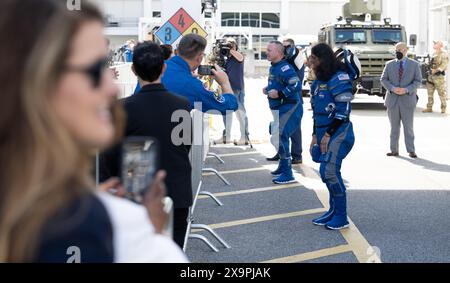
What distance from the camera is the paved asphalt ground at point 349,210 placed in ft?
21.4

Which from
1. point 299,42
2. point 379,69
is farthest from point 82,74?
point 299,42

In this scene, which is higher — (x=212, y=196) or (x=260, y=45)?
(x=260, y=45)

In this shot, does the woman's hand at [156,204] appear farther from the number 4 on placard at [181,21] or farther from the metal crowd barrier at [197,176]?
the number 4 on placard at [181,21]

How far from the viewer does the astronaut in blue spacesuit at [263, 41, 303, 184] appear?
995cm

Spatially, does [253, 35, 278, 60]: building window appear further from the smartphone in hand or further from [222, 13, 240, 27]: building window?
the smartphone in hand

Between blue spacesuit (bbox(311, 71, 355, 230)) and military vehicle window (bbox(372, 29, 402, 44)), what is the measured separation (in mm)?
16176

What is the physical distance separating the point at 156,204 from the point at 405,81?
451 inches

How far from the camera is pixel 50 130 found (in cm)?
117

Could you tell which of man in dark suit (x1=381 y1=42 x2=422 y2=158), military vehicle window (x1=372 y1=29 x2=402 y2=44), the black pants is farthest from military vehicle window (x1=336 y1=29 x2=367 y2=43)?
the black pants

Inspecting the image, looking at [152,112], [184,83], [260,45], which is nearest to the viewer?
[152,112]

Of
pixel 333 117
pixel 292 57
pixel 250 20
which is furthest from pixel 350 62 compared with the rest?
pixel 250 20

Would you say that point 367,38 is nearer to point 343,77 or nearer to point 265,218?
point 265,218

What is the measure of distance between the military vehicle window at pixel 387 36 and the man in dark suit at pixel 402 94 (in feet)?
34.5

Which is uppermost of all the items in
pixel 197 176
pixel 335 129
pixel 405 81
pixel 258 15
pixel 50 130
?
pixel 258 15
